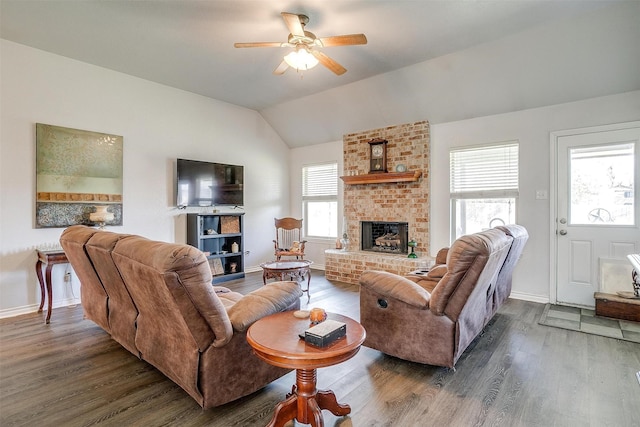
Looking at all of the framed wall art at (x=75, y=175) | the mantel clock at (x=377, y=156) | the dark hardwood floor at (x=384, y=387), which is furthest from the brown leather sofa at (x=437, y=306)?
the framed wall art at (x=75, y=175)

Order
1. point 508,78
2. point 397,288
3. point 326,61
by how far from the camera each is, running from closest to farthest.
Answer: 1. point 397,288
2. point 326,61
3. point 508,78

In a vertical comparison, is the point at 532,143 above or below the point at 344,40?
below

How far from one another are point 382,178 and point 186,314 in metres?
4.09

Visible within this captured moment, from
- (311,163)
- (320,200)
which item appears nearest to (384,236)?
(320,200)

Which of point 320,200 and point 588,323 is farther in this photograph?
point 320,200

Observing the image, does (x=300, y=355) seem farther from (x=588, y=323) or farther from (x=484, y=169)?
(x=484, y=169)

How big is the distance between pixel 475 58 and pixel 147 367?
4.65m

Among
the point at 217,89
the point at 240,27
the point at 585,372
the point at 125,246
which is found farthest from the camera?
the point at 217,89

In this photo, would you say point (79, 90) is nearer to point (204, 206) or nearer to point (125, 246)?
point (204, 206)

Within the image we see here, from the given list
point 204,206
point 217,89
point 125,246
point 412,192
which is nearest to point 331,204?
point 412,192

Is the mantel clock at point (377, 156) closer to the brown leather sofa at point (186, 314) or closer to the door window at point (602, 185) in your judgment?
the door window at point (602, 185)

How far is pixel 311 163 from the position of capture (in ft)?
21.7

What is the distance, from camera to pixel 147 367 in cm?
243

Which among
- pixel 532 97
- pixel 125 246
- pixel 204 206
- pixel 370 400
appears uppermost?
pixel 532 97
